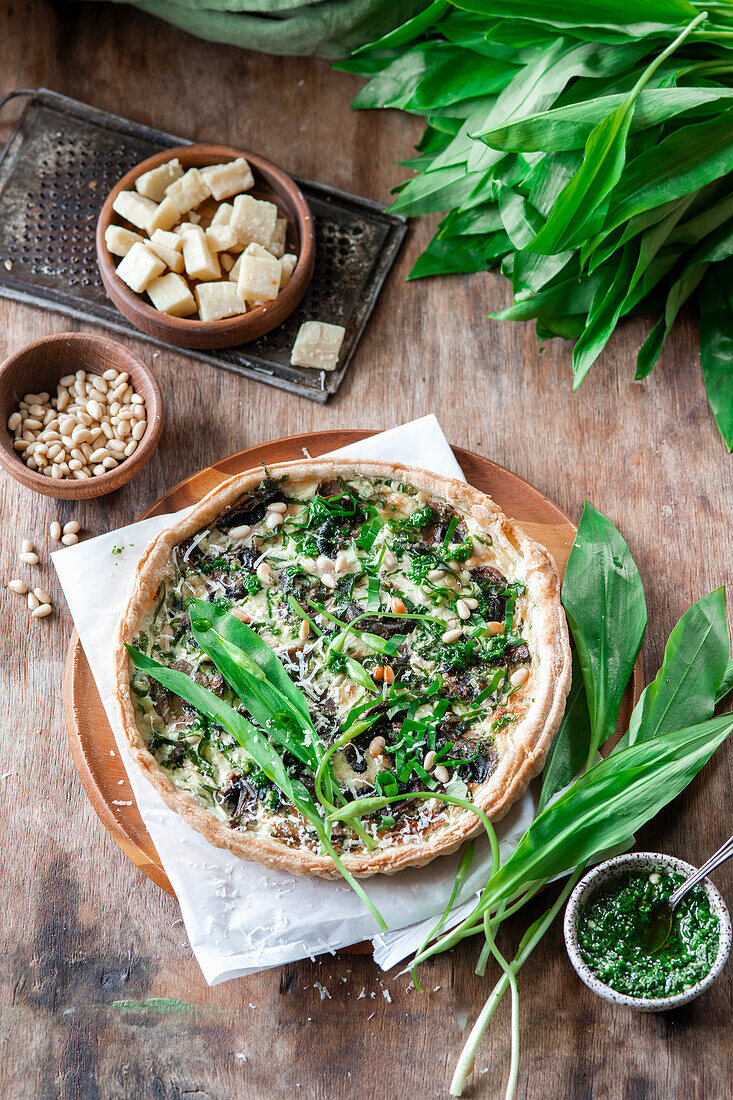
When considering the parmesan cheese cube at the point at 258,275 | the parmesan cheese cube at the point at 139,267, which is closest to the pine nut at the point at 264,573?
the parmesan cheese cube at the point at 258,275

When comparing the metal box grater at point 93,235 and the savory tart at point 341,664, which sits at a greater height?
the metal box grater at point 93,235

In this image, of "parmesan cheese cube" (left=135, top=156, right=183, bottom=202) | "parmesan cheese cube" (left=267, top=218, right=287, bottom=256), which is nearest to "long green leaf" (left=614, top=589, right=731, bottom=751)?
"parmesan cheese cube" (left=267, top=218, right=287, bottom=256)

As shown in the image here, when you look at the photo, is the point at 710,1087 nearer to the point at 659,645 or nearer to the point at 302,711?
the point at 659,645

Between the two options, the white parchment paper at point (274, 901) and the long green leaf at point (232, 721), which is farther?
the white parchment paper at point (274, 901)

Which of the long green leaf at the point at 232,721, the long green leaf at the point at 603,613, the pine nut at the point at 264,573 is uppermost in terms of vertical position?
the long green leaf at the point at 603,613

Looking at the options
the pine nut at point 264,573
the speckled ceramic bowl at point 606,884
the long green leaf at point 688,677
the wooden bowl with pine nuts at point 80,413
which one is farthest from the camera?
the wooden bowl with pine nuts at point 80,413

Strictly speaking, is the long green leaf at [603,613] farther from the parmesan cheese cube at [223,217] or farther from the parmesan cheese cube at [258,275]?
the parmesan cheese cube at [223,217]
